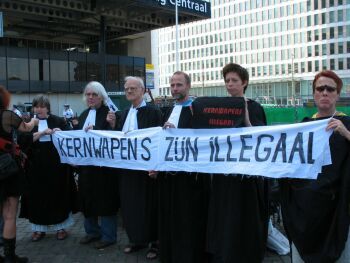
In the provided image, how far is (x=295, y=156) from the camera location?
12.0 ft

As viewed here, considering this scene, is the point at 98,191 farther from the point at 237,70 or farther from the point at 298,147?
the point at 298,147

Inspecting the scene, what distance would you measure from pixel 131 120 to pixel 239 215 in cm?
189

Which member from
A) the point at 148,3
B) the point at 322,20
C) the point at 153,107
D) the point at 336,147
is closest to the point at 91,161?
the point at 153,107

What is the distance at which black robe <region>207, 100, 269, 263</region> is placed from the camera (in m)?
3.96

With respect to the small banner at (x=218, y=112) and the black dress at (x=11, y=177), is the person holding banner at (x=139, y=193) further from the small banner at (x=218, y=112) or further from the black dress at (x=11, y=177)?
the black dress at (x=11, y=177)

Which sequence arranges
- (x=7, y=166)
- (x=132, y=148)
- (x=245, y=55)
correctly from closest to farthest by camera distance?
(x=7, y=166)
(x=132, y=148)
(x=245, y=55)

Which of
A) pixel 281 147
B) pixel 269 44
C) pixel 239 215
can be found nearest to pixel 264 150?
pixel 281 147

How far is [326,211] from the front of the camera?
3268 mm

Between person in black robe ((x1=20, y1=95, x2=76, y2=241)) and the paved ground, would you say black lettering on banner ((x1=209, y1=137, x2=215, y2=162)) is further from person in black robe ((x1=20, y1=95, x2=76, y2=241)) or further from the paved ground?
person in black robe ((x1=20, y1=95, x2=76, y2=241))

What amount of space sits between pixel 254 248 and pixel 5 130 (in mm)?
2976

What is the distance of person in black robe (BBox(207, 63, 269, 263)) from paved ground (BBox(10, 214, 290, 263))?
0.89 metres

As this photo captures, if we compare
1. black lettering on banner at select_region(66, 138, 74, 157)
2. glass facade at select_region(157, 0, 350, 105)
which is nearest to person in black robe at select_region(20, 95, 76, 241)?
black lettering on banner at select_region(66, 138, 74, 157)

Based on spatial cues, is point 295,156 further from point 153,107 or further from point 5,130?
point 5,130

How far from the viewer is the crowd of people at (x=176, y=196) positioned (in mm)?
3305
